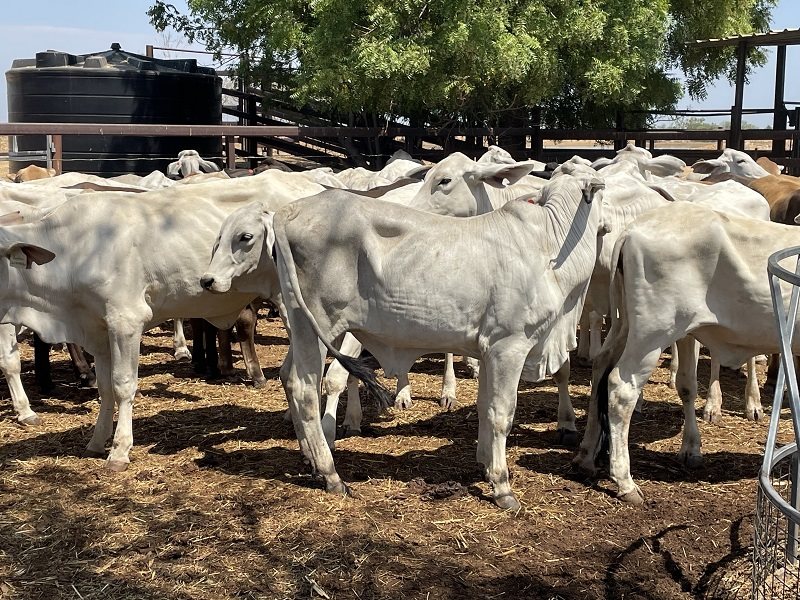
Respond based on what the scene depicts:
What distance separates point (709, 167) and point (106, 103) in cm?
1148

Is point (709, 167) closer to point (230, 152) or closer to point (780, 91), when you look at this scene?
point (230, 152)

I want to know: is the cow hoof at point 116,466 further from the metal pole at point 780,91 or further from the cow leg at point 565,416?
the metal pole at point 780,91

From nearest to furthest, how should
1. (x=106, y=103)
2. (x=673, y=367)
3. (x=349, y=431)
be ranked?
(x=349, y=431) → (x=673, y=367) → (x=106, y=103)

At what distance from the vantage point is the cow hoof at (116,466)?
6.90 metres

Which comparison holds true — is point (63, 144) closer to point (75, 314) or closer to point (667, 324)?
point (75, 314)

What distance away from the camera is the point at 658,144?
121 ft

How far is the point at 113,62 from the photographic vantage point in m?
20.0

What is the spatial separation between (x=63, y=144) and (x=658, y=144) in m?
25.0

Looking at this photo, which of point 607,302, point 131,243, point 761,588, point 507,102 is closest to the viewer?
point 761,588

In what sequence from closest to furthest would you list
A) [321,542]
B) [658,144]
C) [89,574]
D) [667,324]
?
[89,574] < [321,542] < [667,324] < [658,144]

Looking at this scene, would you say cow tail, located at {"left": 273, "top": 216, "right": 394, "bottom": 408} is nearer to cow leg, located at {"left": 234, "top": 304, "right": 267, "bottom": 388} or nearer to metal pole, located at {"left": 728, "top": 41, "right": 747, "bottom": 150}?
cow leg, located at {"left": 234, "top": 304, "right": 267, "bottom": 388}

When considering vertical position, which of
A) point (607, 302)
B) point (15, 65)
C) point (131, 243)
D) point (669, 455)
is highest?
point (15, 65)

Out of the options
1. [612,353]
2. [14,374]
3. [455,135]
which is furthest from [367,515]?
[455,135]

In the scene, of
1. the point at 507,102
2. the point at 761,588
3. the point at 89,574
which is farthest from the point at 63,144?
the point at 761,588
